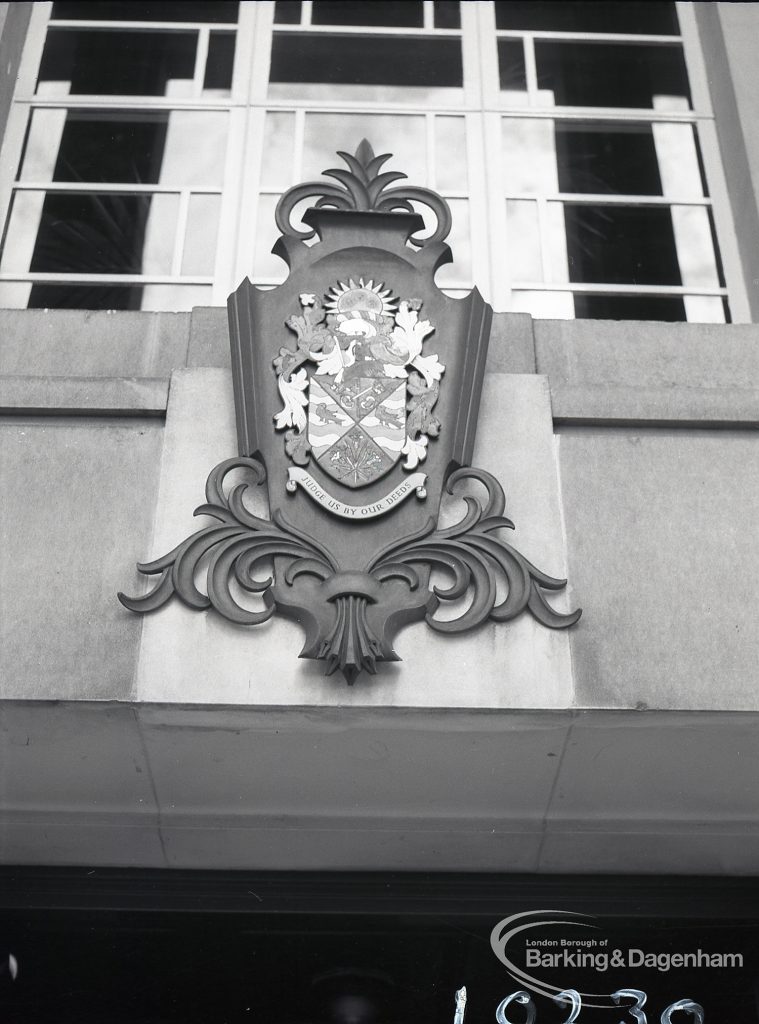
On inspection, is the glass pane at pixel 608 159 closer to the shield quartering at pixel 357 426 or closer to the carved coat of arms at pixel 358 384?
the carved coat of arms at pixel 358 384

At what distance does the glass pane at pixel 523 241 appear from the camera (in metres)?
6.75

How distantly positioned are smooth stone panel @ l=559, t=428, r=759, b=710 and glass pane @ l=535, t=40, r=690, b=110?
3105 mm

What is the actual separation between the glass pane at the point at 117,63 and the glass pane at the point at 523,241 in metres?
2.14

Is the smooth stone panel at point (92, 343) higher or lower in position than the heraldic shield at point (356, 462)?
higher

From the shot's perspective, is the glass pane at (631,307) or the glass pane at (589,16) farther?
the glass pane at (589,16)

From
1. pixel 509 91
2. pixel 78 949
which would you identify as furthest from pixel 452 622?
pixel 509 91

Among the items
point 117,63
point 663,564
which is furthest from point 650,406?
point 117,63

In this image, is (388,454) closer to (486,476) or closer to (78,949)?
(486,476)

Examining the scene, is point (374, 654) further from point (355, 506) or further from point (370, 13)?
point (370, 13)

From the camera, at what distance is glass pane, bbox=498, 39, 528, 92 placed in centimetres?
766

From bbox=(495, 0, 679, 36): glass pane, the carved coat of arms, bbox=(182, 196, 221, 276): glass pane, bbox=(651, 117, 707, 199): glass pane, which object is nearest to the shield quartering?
the carved coat of arms

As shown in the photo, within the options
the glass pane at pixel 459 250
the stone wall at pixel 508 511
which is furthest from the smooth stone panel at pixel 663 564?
the glass pane at pixel 459 250

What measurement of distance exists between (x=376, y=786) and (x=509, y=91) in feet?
14.5

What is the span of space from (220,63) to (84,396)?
3.27 m
